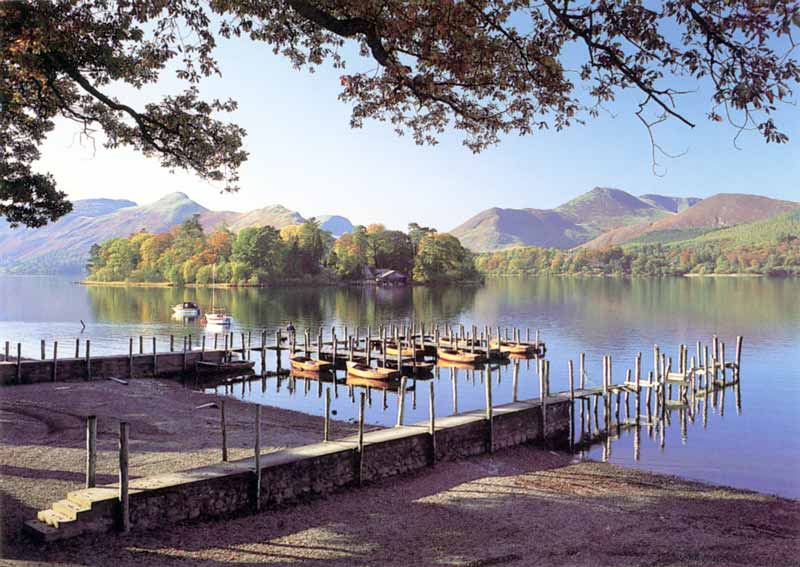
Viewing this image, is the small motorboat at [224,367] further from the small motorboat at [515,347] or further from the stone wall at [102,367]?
the small motorboat at [515,347]

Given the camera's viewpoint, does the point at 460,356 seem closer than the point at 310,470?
No

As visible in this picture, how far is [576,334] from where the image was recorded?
5422 centimetres

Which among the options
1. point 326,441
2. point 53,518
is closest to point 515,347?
point 326,441

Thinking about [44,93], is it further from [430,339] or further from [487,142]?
[430,339]

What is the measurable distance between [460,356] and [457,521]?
25.9 meters

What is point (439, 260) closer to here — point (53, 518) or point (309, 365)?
point (309, 365)

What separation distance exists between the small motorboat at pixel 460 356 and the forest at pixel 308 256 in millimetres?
78349

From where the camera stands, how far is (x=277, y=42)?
35.4 ft

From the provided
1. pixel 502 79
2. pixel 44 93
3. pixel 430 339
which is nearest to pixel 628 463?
pixel 502 79

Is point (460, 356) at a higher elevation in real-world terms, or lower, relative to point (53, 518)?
lower

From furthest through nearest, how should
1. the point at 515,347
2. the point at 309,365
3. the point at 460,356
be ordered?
the point at 515,347 → the point at 460,356 → the point at 309,365

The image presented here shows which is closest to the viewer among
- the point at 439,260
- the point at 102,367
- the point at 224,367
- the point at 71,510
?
the point at 71,510

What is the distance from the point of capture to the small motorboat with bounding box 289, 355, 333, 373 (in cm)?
3378

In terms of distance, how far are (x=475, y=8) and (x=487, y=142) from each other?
309 centimetres
